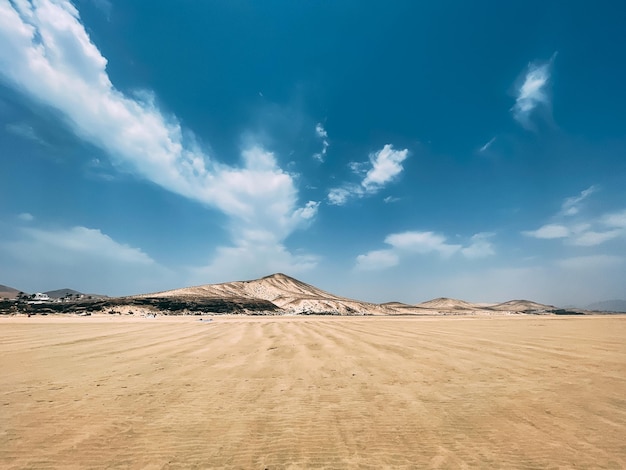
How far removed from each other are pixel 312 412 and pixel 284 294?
4537 inches

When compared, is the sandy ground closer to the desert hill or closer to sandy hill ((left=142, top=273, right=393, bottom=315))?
the desert hill

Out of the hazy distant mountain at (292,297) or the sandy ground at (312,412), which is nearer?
the sandy ground at (312,412)

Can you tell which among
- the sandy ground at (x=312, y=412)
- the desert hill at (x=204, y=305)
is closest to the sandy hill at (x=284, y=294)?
the desert hill at (x=204, y=305)

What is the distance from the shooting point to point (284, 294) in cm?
11906

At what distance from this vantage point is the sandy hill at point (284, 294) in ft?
285

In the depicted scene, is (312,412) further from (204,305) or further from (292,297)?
(292,297)

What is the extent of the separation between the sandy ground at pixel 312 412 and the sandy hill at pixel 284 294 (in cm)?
6160

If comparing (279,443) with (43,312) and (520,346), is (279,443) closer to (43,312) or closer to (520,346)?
(520,346)

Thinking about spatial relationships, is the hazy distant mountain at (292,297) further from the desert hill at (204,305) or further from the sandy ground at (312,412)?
the sandy ground at (312,412)

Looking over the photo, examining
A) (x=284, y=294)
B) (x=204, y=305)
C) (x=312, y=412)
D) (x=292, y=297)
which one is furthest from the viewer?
(x=284, y=294)

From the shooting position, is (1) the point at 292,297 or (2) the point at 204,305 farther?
(1) the point at 292,297

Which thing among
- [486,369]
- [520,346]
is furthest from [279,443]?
[520,346]

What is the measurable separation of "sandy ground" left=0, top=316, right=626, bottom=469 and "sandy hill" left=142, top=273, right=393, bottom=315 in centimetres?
6160

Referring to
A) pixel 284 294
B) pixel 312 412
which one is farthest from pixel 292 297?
pixel 312 412
